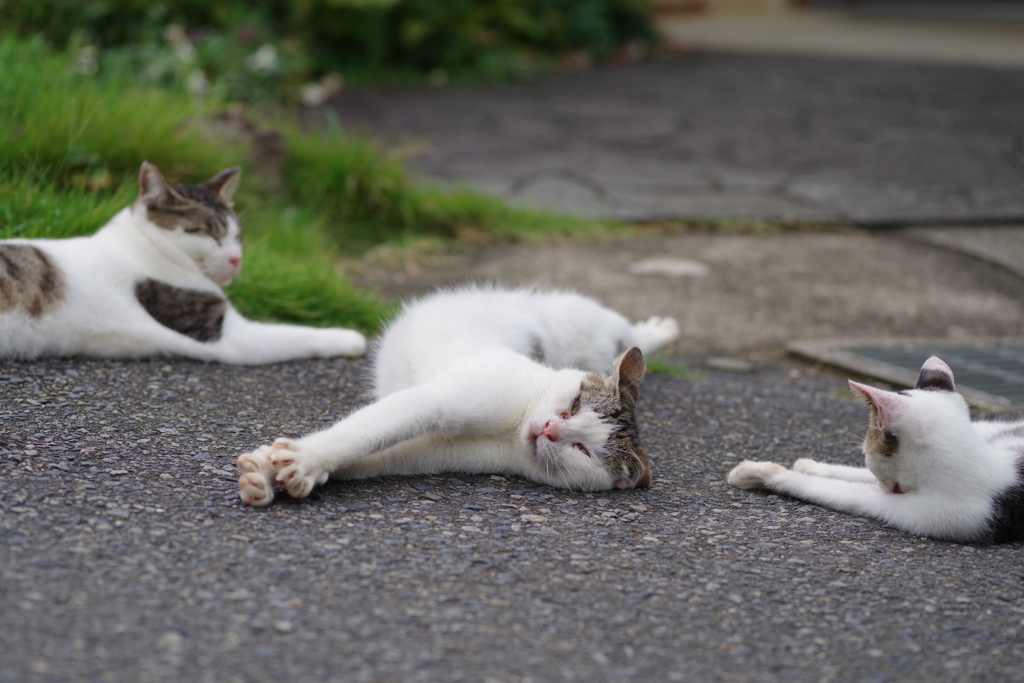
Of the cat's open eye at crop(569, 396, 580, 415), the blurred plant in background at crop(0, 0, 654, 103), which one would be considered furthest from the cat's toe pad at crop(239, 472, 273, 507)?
the blurred plant in background at crop(0, 0, 654, 103)

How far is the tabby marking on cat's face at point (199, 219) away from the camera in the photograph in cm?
359

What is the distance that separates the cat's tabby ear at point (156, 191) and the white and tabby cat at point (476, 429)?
3.71ft

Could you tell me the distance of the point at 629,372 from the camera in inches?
115

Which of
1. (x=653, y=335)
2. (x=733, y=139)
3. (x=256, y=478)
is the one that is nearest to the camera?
(x=256, y=478)

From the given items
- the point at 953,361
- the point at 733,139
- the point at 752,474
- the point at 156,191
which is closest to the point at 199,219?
the point at 156,191

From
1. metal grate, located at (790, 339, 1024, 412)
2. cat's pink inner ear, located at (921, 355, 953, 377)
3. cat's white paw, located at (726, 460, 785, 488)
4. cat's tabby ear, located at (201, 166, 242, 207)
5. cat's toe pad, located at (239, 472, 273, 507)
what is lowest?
metal grate, located at (790, 339, 1024, 412)

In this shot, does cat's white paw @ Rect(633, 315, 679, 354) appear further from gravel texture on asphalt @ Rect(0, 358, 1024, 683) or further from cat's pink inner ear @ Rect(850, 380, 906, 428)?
cat's pink inner ear @ Rect(850, 380, 906, 428)

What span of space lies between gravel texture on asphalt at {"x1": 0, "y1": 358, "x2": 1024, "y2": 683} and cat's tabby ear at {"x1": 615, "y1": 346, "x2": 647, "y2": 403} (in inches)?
11.8

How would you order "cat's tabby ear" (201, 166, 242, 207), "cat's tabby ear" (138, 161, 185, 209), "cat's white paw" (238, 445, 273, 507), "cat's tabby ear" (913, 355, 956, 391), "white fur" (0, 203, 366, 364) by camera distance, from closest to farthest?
"cat's white paw" (238, 445, 273, 507) < "cat's tabby ear" (913, 355, 956, 391) < "white fur" (0, 203, 366, 364) < "cat's tabby ear" (138, 161, 185, 209) < "cat's tabby ear" (201, 166, 242, 207)

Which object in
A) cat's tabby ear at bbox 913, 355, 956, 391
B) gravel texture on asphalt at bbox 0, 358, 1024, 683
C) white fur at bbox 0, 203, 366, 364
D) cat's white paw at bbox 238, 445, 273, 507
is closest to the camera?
gravel texture on asphalt at bbox 0, 358, 1024, 683

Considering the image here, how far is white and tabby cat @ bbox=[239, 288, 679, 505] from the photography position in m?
2.50

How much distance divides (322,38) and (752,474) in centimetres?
819

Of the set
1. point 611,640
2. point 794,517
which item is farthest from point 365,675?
point 794,517

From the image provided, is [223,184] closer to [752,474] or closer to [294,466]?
[294,466]
